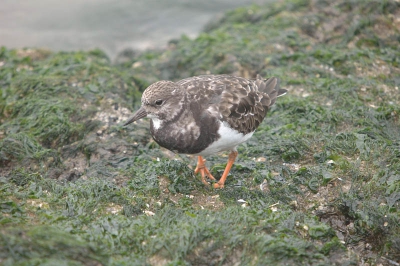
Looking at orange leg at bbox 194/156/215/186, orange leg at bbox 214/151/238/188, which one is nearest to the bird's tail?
orange leg at bbox 214/151/238/188

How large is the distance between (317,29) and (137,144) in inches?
151

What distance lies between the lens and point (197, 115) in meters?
4.24

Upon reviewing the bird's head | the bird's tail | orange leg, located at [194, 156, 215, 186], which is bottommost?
orange leg, located at [194, 156, 215, 186]

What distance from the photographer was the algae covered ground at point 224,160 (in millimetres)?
3406

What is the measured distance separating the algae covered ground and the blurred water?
2.66 meters

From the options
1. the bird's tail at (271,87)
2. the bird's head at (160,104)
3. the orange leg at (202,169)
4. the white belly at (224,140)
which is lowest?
the orange leg at (202,169)

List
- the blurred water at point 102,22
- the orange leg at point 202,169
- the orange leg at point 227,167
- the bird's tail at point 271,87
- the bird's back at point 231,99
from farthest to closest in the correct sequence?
the blurred water at point 102,22
the bird's tail at point 271,87
the orange leg at point 202,169
the orange leg at point 227,167
the bird's back at point 231,99

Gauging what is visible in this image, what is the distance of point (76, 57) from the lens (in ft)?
22.0

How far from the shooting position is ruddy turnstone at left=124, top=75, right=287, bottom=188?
165 inches

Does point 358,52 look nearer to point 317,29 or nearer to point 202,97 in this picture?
point 317,29

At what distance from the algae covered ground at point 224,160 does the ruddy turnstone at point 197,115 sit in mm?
447

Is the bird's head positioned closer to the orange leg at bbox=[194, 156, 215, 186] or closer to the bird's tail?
the orange leg at bbox=[194, 156, 215, 186]

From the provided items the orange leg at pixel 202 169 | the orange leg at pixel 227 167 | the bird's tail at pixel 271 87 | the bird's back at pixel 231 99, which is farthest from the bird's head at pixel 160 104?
the bird's tail at pixel 271 87

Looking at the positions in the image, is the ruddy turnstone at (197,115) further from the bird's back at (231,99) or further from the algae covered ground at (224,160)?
the algae covered ground at (224,160)
